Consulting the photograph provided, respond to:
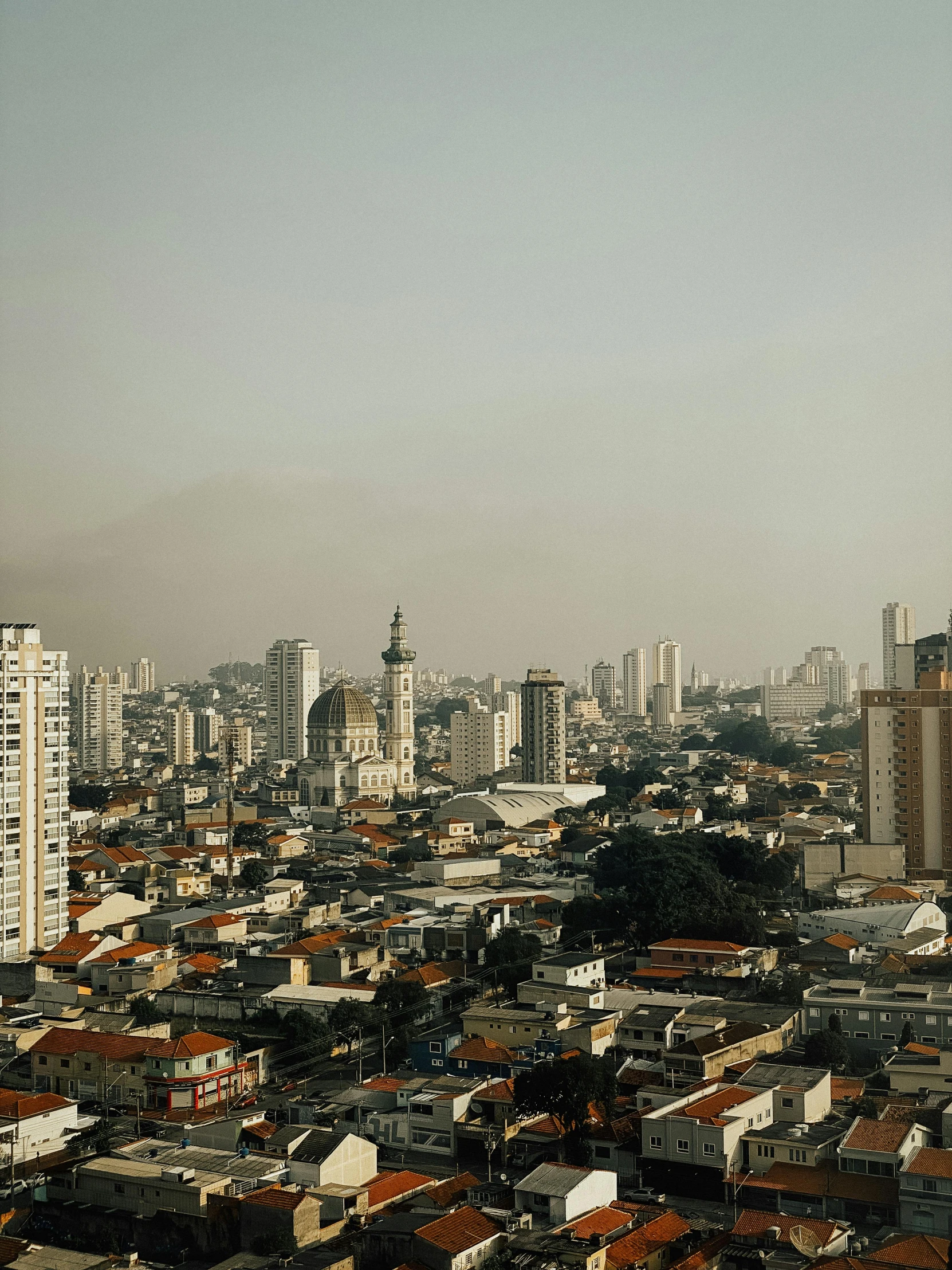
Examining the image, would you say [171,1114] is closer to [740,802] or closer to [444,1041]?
[444,1041]

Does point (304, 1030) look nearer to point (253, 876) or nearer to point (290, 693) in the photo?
point (253, 876)

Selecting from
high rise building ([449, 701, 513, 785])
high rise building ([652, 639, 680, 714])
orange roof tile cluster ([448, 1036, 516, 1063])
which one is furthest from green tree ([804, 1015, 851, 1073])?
high rise building ([652, 639, 680, 714])

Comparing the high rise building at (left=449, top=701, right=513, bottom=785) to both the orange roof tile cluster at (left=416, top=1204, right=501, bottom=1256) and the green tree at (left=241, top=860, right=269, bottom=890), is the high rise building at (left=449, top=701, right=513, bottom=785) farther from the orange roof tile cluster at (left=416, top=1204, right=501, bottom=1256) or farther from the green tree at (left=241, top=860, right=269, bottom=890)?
the orange roof tile cluster at (left=416, top=1204, right=501, bottom=1256)

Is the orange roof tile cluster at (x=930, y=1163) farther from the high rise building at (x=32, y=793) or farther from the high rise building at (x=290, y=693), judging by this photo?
the high rise building at (x=290, y=693)

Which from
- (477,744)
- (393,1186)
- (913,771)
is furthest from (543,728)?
(393,1186)

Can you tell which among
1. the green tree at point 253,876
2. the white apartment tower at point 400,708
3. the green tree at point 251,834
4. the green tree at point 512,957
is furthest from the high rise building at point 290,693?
the green tree at point 512,957

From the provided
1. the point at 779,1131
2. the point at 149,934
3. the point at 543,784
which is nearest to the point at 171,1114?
the point at 779,1131
